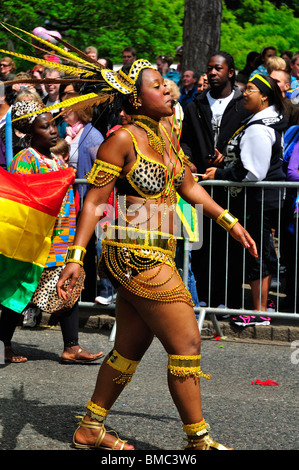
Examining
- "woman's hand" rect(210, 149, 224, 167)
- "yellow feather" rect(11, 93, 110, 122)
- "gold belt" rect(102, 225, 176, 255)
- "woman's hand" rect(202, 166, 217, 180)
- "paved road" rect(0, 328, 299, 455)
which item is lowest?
"paved road" rect(0, 328, 299, 455)

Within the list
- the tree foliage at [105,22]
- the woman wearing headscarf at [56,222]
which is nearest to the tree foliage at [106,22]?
the tree foliage at [105,22]

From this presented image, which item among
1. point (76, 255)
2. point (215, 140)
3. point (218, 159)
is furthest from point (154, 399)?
point (215, 140)

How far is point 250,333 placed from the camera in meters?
7.88

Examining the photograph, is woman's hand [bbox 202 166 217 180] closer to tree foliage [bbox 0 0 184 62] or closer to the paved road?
the paved road

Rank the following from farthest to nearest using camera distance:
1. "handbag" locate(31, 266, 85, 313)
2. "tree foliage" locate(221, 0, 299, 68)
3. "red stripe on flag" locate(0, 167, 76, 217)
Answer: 1. "tree foliage" locate(221, 0, 299, 68)
2. "handbag" locate(31, 266, 85, 313)
3. "red stripe on flag" locate(0, 167, 76, 217)

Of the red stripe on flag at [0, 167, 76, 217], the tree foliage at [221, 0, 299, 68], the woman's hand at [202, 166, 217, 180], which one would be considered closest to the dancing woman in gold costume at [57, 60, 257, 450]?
the red stripe on flag at [0, 167, 76, 217]

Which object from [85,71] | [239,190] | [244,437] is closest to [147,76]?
[85,71]

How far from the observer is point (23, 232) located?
5.70 m

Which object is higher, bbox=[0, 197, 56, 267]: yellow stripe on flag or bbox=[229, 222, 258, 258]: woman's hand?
bbox=[229, 222, 258, 258]: woman's hand

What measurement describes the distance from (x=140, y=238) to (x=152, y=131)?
0.58m

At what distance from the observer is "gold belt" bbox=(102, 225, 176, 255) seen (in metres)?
4.50

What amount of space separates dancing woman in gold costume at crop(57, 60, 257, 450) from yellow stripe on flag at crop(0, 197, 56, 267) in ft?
3.62

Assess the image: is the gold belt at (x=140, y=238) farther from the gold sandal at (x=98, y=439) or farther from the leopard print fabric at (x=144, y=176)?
the gold sandal at (x=98, y=439)

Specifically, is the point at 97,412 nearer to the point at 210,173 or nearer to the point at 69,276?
the point at 69,276
